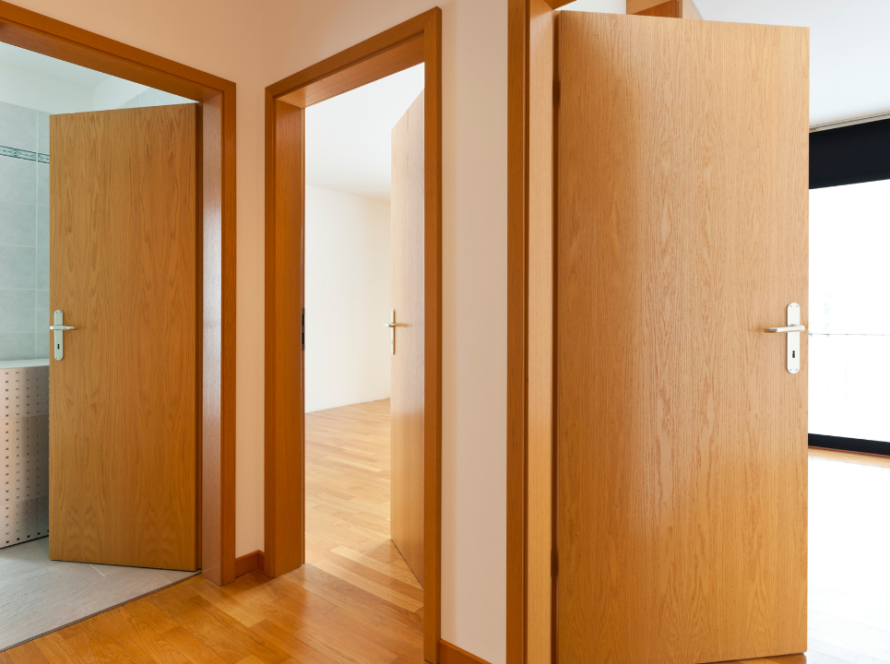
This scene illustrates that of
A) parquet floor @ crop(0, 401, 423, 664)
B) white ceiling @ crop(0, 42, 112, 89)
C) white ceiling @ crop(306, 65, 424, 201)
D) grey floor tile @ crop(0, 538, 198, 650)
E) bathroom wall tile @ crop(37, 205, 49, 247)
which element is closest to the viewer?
parquet floor @ crop(0, 401, 423, 664)

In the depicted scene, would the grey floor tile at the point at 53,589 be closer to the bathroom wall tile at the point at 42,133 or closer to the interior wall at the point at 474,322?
the interior wall at the point at 474,322

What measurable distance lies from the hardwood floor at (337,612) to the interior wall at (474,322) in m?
0.38

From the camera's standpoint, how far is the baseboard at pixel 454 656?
1468 mm

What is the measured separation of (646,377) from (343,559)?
1576 millimetres

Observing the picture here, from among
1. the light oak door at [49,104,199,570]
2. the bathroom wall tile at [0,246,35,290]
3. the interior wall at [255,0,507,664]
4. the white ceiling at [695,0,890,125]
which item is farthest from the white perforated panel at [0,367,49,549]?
the white ceiling at [695,0,890,125]

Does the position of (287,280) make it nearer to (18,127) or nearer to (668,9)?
(668,9)

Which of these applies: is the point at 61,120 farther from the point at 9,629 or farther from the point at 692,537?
the point at 692,537

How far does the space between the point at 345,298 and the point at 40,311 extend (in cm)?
375

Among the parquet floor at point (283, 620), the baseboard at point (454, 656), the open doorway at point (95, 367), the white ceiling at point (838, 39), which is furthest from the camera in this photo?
the white ceiling at point (838, 39)

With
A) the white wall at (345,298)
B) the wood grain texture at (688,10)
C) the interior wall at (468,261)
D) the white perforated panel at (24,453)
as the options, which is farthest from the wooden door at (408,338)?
the white wall at (345,298)

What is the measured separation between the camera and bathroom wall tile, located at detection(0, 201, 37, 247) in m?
2.75

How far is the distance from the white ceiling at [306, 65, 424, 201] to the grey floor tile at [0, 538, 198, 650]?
3052 mm

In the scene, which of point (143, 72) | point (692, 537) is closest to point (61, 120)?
point (143, 72)

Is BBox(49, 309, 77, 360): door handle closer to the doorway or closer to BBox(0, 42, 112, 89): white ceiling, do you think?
the doorway
